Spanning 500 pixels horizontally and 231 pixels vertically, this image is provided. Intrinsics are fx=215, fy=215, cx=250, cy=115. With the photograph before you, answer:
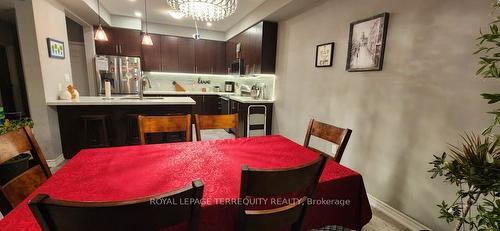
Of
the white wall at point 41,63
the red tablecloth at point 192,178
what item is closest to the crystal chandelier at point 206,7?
the red tablecloth at point 192,178

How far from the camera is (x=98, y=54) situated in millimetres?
4613

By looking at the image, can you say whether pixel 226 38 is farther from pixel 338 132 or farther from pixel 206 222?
pixel 206 222

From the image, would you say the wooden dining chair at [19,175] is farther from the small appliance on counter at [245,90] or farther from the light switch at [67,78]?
the small appliance on counter at [245,90]

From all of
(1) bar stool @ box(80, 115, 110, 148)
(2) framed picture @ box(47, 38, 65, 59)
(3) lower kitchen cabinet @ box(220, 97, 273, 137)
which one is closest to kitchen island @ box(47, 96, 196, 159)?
(1) bar stool @ box(80, 115, 110, 148)

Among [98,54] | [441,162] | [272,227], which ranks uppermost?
[98,54]

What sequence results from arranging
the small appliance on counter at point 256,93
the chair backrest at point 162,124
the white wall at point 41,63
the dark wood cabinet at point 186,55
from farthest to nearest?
the dark wood cabinet at point 186,55, the small appliance on counter at point 256,93, the white wall at point 41,63, the chair backrest at point 162,124

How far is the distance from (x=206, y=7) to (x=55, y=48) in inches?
98.4

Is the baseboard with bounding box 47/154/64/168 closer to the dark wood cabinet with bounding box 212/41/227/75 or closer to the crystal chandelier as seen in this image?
the crystal chandelier

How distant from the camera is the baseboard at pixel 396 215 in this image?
1.80m

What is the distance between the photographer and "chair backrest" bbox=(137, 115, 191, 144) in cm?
174

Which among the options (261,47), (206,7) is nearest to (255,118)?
(261,47)

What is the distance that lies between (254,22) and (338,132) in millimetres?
3160

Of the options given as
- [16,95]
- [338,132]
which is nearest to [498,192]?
[338,132]

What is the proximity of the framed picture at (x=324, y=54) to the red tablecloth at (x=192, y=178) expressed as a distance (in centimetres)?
160
